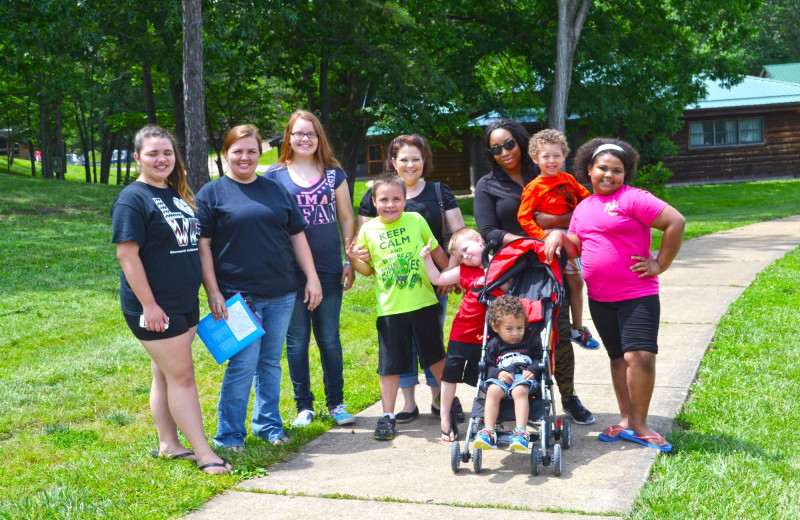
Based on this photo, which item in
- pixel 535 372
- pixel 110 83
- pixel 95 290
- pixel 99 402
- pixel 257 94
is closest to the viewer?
pixel 535 372

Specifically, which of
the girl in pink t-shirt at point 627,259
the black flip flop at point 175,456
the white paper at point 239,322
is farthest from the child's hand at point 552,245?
the black flip flop at point 175,456

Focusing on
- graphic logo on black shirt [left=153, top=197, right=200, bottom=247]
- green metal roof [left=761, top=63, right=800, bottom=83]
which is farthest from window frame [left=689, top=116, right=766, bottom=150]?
graphic logo on black shirt [left=153, top=197, right=200, bottom=247]

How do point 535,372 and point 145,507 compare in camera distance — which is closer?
point 145,507

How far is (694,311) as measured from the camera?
834 cm

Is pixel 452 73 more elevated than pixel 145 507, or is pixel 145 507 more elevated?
pixel 452 73

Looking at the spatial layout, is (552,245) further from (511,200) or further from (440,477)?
(440,477)

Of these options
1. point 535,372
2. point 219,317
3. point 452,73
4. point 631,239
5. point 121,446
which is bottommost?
point 121,446

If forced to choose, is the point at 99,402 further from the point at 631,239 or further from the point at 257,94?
the point at 257,94

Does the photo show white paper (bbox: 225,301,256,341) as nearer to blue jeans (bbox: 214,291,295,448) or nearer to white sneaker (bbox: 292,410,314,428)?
blue jeans (bbox: 214,291,295,448)

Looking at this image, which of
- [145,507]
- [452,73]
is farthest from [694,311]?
[452,73]

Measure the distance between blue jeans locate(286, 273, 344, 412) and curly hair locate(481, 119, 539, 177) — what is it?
4.10 ft

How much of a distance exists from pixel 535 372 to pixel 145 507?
2.11 m

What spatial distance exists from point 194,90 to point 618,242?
9900 mm

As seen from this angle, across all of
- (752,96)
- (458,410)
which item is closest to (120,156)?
(752,96)
